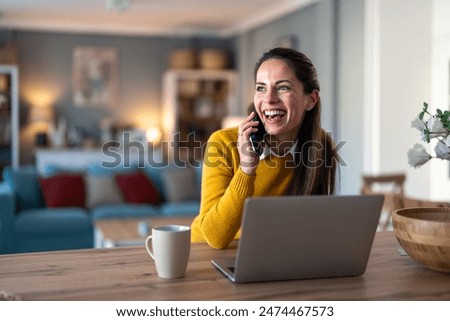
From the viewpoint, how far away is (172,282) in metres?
1.16

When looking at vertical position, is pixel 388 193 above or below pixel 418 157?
below

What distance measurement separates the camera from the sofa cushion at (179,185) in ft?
18.1

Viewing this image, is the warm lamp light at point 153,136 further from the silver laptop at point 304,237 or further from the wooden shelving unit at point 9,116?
the silver laptop at point 304,237

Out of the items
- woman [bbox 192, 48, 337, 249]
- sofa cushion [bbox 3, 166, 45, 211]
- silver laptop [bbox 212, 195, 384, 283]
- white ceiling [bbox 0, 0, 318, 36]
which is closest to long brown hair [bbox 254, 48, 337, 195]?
woman [bbox 192, 48, 337, 249]

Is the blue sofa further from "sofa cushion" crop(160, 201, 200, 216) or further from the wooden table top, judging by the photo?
the wooden table top

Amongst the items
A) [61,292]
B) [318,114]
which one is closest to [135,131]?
[318,114]

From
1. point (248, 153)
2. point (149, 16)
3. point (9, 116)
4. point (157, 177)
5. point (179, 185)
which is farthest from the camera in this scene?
point (9, 116)

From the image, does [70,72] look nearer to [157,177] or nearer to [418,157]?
[157,177]

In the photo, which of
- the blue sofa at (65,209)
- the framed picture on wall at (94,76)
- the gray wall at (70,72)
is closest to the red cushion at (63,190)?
the blue sofa at (65,209)

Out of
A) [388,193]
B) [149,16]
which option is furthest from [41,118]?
[388,193]

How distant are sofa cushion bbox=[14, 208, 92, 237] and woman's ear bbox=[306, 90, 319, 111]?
3523 millimetres

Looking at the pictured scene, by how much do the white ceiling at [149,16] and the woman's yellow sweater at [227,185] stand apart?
4.78 m

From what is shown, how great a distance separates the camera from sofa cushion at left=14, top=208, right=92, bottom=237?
4785 mm

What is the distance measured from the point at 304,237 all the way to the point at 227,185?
58 centimetres
